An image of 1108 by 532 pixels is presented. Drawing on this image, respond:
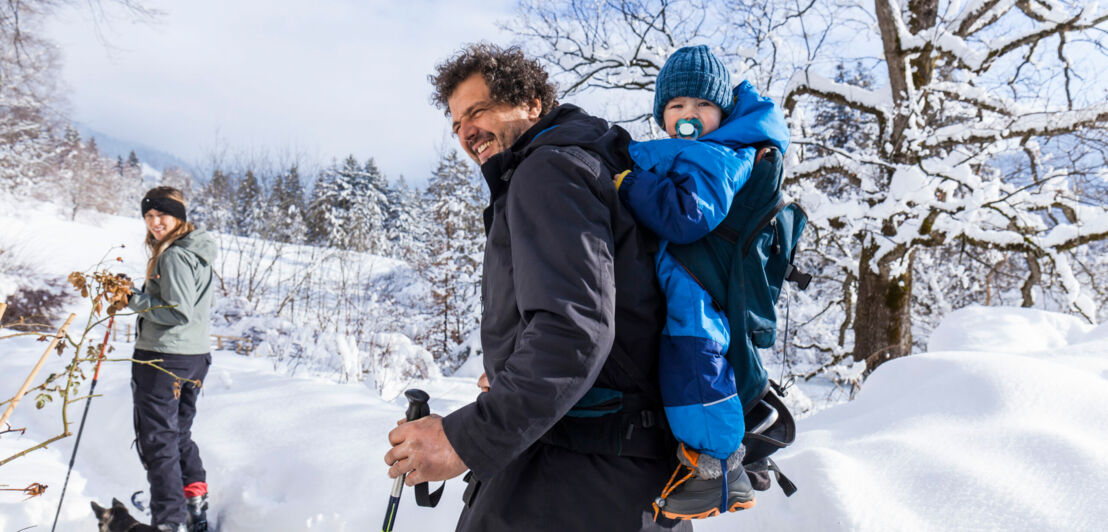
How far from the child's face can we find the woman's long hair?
127 inches

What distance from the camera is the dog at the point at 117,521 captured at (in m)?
2.80

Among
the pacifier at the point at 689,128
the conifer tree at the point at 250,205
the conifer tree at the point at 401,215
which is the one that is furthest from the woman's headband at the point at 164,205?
the conifer tree at the point at 401,215

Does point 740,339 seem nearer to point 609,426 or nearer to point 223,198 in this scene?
point 609,426

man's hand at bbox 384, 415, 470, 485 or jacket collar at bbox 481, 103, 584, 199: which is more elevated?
jacket collar at bbox 481, 103, 584, 199

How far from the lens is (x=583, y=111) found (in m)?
1.43

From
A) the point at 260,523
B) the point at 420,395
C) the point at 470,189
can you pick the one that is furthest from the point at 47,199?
the point at 420,395

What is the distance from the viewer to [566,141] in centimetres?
123

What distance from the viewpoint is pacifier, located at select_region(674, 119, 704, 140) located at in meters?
1.68

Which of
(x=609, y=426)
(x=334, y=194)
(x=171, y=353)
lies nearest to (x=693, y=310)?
(x=609, y=426)

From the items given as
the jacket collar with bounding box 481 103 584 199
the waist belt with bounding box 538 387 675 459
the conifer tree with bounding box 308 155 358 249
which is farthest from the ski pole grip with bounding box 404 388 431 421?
the conifer tree with bounding box 308 155 358 249

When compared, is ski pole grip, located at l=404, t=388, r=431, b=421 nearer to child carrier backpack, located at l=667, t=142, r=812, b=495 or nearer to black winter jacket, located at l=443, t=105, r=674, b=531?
black winter jacket, located at l=443, t=105, r=674, b=531

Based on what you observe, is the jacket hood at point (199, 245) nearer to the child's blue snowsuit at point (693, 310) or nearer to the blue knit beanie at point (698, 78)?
the blue knit beanie at point (698, 78)

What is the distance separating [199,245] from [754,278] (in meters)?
3.58

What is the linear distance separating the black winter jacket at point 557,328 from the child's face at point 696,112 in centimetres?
45
